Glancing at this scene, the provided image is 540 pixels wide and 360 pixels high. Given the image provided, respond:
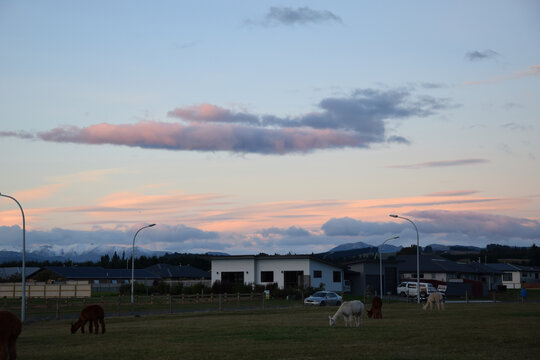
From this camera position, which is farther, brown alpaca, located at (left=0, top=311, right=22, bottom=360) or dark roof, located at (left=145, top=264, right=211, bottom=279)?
dark roof, located at (left=145, top=264, right=211, bottom=279)

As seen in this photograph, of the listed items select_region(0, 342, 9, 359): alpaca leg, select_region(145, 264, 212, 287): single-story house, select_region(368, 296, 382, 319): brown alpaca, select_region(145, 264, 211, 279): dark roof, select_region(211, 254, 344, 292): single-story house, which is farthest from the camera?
select_region(145, 264, 211, 279): dark roof

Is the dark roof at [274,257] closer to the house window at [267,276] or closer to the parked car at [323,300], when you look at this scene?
the house window at [267,276]

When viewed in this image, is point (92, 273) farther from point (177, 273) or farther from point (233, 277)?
point (233, 277)

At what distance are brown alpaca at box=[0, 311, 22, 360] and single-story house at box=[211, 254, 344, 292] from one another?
216ft

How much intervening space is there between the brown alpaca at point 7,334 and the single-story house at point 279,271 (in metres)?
65.8

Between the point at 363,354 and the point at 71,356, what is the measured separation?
8817 millimetres

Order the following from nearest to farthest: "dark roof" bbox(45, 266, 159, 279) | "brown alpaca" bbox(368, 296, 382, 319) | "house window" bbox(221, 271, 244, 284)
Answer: "brown alpaca" bbox(368, 296, 382, 319)
"house window" bbox(221, 271, 244, 284)
"dark roof" bbox(45, 266, 159, 279)

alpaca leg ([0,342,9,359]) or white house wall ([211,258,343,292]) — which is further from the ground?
white house wall ([211,258,343,292])

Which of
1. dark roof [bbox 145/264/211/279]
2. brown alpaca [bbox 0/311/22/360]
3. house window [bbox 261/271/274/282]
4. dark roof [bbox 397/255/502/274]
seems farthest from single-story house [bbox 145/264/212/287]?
brown alpaca [bbox 0/311/22/360]

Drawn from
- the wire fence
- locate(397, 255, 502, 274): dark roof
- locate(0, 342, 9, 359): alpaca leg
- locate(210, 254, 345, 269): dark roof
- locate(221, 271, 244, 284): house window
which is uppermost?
locate(210, 254, 345, 269): dark roof

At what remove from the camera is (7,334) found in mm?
17875

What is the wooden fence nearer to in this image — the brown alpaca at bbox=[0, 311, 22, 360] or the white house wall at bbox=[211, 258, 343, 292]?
the white house wall at bbox=[211, 258, 343, 292]

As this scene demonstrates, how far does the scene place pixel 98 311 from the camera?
29.9 m

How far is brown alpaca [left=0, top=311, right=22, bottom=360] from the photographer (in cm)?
1777
